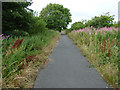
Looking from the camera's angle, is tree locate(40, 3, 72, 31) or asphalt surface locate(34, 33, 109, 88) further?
tree locate(40, 3, 72, 31)

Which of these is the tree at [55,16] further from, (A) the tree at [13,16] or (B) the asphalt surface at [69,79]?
(B) the asphalt surface at [69,79]

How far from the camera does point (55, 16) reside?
31906 millimetres

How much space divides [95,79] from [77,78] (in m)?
0.56

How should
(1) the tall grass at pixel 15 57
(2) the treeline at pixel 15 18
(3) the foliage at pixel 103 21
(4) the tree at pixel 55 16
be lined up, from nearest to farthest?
(1) the tall grass at pixel 15 57 → (2) the treeline at pixel 15 18 → (3) the foliage at pixel 103 21 → (4) the tree at pixel 55 16

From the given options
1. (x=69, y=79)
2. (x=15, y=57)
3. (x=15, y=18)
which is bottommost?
(x=69, y=79)

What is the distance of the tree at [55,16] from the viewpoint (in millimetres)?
31181

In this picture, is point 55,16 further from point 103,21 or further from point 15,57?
point 15,57

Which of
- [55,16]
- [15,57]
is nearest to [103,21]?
[15,57]

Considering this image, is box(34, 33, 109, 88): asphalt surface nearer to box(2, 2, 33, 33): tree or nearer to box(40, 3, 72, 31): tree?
box(2, 2, 33, 33): tree

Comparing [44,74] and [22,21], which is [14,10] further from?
[44,74]

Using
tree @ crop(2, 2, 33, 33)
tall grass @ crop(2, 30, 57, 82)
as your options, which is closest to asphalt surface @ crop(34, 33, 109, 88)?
tall grass @ crop(2, 30, 57, 82)

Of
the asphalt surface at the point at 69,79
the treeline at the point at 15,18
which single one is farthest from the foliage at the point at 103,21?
the asphalt surface at the point at 69,79

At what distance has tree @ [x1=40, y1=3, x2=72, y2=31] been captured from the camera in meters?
31.2

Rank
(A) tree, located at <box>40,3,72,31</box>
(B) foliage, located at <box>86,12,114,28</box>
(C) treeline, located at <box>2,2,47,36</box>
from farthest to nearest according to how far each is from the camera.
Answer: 1. (A) tree, located at <box>40,3,72,31</box>
2. (B) foliage, located at <box>86,12,114,28</box>
3. (C) treeline, located at <box>2,2,47,36</box>
